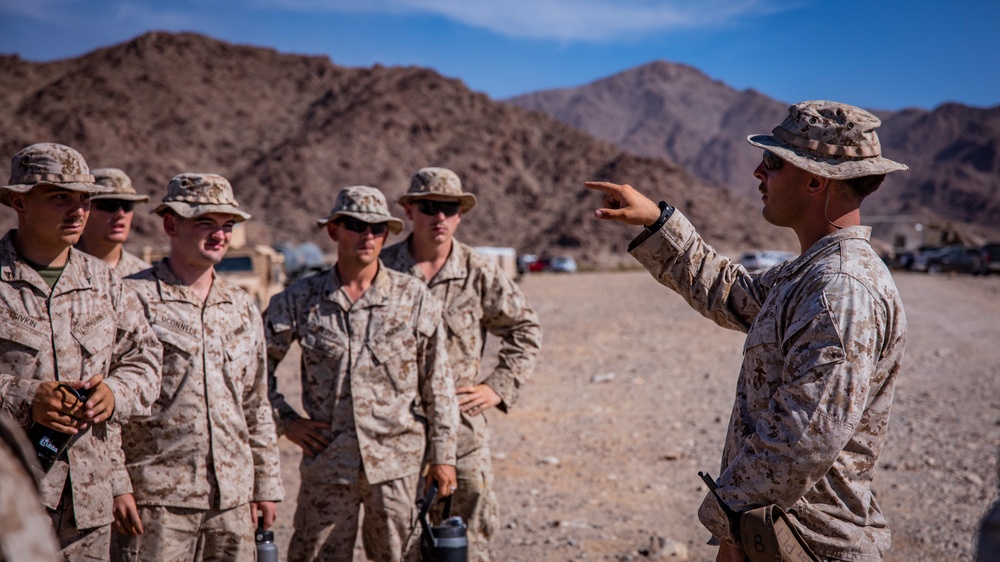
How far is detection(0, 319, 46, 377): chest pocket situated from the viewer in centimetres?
299

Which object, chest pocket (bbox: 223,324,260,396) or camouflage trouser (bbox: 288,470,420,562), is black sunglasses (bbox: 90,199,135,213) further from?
camouflage trouser (bbox: 288,470,420,562)

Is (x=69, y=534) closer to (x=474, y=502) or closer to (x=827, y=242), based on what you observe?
(x=474, y=502)

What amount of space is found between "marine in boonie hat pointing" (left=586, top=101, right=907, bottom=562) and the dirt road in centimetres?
328

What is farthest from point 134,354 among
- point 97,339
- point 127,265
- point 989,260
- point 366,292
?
point 989,260

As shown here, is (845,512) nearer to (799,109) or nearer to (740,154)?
(799,109)

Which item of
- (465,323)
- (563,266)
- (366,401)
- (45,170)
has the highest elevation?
(45,170)

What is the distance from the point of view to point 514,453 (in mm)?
8250

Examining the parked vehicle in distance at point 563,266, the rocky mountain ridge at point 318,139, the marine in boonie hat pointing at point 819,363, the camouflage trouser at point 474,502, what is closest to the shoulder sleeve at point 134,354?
the camouflage trouser at point 474,502

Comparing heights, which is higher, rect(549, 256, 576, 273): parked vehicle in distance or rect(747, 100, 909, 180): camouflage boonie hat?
rect(747, 100, 909, 180): camouflage boonie hat

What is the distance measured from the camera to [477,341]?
4848 millimetres

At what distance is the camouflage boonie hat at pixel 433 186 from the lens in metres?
4.81

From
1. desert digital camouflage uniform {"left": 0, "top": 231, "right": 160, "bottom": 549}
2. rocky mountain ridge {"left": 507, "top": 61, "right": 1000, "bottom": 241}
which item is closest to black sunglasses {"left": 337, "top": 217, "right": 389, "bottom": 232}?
desert digital camouflage uniform {"left": 0, "top": 231, "right": 160, "bottom": 549}

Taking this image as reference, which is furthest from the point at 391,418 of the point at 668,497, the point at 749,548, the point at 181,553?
the point at 668,497

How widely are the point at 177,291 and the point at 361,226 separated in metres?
0.94
